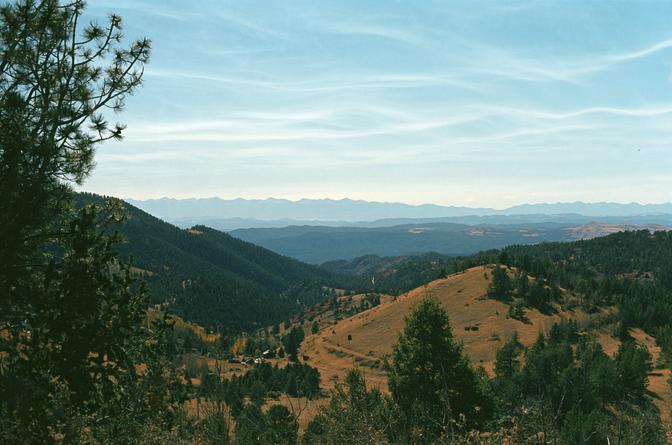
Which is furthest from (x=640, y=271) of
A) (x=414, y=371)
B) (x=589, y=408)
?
(x=414, y=371)

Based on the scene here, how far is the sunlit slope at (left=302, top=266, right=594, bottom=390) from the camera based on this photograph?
108 m

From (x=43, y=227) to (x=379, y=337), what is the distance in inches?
5094

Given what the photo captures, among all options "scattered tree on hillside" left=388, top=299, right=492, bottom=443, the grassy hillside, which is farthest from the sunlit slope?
"scattered tree on hillside" left=388, top=299, right=492, bottom=443

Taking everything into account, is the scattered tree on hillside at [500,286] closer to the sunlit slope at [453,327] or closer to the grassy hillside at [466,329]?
the grassy hillside at [466,329]

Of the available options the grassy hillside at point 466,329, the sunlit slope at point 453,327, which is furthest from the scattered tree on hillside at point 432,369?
the sunlit slope at point 453,327

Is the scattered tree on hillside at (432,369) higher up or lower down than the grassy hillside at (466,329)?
higher up

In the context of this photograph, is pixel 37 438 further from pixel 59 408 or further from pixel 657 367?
pixel 657 367

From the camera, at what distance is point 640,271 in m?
193

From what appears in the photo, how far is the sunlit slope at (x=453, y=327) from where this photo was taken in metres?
108

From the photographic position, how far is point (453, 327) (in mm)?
105625

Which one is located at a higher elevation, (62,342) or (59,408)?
(62,342)

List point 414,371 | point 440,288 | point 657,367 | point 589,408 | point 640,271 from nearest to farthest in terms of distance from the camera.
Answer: point 414,371 → point 589,408 → point 657,367 → point 440,288 → point 640,271

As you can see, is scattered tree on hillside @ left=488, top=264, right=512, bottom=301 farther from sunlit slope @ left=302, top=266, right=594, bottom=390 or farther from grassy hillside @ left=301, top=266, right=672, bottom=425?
sunlit slope @ left=302, top=266, right=594, bottom=390

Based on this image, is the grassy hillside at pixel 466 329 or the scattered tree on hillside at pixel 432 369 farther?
the grassy hillside at pixel 466 329
